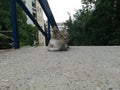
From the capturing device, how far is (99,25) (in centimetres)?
2033

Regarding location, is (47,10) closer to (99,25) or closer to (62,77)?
(62,77)

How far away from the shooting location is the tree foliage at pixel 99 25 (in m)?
19.4

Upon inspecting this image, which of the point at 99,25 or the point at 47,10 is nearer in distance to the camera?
the point at 47,10

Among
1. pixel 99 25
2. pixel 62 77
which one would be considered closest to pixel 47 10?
pixel 62 77

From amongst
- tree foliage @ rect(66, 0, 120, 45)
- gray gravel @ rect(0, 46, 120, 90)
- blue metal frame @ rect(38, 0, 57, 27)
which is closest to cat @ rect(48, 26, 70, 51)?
blue metal frame @ rect(38, 0, 57, 27)

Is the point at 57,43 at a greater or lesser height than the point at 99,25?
lesser

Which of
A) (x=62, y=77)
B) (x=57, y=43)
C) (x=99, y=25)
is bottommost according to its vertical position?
(x=62, y=77)

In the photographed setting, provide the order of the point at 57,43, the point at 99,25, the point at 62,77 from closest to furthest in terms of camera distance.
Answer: the point at 62,77
the point at 57,43
the point at 99,25

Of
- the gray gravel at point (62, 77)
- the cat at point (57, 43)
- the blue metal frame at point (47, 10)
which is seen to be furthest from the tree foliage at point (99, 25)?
the gray gravel at point (62, 77)

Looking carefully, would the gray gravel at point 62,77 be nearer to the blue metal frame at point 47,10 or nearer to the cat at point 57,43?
the cat at point 57,43

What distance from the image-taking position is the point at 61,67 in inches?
221

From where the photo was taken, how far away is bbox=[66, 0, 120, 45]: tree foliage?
764 inches

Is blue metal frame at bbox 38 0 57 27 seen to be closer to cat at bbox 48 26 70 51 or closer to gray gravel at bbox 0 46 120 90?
cat at bbox 48 26 70 51

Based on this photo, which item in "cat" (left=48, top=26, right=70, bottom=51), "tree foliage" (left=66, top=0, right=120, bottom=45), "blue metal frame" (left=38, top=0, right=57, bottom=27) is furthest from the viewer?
"tree foliage" (left=66, top=0, right=120, bottom=45)
